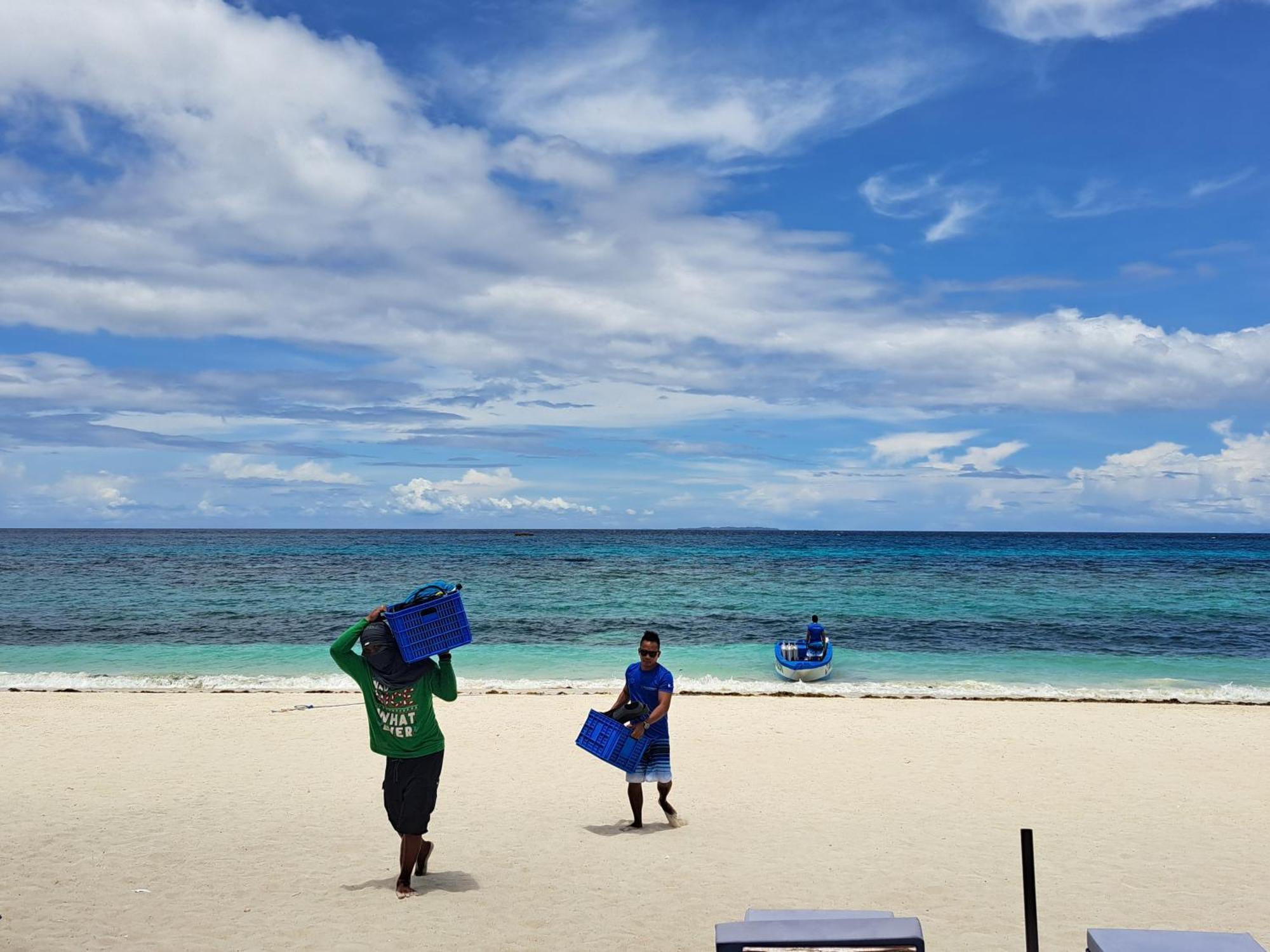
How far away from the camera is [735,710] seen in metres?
15.3

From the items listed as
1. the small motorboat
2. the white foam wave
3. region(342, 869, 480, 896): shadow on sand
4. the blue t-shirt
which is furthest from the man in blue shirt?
the small motorboat

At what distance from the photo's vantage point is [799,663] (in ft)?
63.9

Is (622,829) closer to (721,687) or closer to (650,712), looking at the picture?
(650,712)

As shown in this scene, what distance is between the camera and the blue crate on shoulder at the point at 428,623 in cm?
627

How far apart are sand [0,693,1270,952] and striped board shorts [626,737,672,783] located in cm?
55

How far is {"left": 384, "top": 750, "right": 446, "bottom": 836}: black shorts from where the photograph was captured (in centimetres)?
654

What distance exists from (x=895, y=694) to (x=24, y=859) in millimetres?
14052

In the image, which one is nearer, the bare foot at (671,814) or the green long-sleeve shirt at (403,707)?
the green long-sleeve shirt at (403,707)

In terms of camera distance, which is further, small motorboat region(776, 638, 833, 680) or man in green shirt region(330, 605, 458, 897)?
small motorboat region(776, 638, 833, 680)

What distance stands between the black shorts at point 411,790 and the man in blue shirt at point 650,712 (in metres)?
2.00

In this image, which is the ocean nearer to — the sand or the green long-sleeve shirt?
the sand

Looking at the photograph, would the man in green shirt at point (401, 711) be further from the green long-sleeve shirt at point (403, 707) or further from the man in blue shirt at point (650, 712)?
the man in blue shirt at point (650, 712)

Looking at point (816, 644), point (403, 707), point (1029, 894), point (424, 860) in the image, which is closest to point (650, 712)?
point (424, 860)

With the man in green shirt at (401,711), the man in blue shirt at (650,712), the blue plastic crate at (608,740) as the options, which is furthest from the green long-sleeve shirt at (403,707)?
the man in blue shirt at (650,712)
